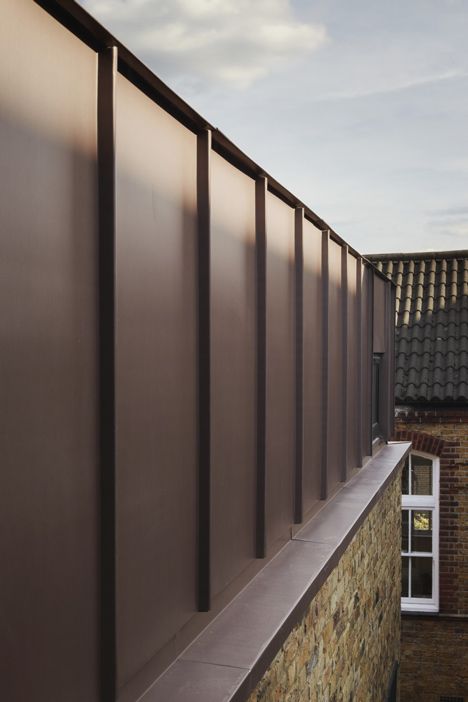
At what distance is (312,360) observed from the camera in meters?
5.57

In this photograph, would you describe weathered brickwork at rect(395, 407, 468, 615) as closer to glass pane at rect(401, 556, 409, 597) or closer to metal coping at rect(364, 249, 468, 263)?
glass pane at rect(401, 556, 409, 597)

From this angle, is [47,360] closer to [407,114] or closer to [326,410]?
[326,410]

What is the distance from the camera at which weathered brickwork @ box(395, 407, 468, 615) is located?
11.7m

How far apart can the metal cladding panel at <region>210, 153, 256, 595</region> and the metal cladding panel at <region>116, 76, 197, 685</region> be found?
25 centimetres

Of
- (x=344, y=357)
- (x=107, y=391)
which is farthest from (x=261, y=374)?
(x=344, y=357)

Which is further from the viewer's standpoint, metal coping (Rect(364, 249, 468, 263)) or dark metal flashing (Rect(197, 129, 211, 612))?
metal coping (Rect(364, 249, 468, 263))

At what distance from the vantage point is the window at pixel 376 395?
925cm

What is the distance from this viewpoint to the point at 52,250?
2.05 metres

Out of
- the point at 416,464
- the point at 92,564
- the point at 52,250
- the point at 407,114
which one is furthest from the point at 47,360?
the point at 407,114

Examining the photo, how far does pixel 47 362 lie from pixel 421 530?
37.0ft

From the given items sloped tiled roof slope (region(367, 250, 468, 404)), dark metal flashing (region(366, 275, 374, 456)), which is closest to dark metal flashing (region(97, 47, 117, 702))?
dark metal flashing (region(366, 275, 374, 456))

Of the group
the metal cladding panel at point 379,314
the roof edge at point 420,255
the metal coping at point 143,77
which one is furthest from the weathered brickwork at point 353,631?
the roof edge at point 420,255

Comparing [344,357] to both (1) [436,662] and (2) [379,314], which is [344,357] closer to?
(2) [379,314]

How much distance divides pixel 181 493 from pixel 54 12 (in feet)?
5.96
